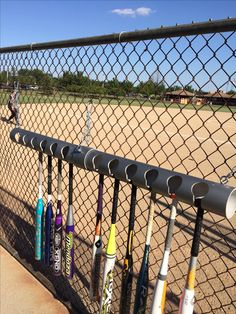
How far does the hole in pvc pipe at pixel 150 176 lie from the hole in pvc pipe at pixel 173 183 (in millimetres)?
90

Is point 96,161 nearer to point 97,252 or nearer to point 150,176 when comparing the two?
point 150,176

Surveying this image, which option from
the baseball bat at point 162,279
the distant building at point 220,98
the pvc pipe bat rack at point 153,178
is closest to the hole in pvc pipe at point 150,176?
the pvc pipe bat rack at point 153,178

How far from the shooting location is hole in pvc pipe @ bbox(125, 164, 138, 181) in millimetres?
1809

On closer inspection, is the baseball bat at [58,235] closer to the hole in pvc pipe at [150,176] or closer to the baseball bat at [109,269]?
the baseball bat at [109,269]

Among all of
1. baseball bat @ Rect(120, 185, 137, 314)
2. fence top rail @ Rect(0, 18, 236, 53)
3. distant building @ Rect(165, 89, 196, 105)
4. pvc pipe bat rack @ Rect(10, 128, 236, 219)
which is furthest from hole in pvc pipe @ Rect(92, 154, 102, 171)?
fence top rail @ Rect(0, 18, 236, 53)

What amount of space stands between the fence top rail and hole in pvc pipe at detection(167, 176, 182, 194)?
0.69m

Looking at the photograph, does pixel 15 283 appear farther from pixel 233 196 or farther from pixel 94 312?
pixel 233 196

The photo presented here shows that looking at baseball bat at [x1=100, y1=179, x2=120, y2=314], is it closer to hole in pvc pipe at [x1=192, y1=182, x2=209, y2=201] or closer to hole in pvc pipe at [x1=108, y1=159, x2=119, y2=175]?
hole in pvc pipe at [x1=108, y1=159, x2=119, y2=175]

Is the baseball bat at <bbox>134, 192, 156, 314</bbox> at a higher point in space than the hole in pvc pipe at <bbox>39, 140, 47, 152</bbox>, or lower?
lower

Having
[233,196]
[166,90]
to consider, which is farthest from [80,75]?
[233,196]

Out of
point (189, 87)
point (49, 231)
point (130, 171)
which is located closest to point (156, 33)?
point (189, 87)

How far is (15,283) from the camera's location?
9.66ft

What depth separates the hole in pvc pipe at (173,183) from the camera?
1601 millimetres

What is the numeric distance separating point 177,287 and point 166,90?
183 centimetres
